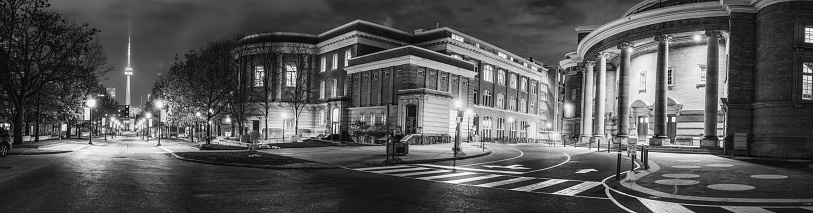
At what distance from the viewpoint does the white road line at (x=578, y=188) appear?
1247cm

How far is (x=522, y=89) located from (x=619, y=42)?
40997 millimetres

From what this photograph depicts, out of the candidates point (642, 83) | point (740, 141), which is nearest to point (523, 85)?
point (642, 83)

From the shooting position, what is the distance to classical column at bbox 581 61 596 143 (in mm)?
46656

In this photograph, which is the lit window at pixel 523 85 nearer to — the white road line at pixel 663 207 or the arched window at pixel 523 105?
the arched window at pixel 523 105

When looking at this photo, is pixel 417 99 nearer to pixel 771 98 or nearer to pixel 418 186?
pixel 771 98

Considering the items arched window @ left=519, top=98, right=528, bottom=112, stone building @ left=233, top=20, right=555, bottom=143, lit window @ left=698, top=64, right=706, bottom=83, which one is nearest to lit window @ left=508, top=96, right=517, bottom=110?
stone building @ left=233, top=20, right=555, bottom=143

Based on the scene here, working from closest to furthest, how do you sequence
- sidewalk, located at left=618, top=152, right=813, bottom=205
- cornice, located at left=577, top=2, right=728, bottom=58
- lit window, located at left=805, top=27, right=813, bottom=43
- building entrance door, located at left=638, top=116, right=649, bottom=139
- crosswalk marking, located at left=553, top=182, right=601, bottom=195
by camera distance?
sidewalk, located at left=618, top=152, right=813, bottom=205 → crosswalk marking, located at left=553, top=182, right=601, bottom=195 → lit window, located at left=805, top=27, right=813, bottom=43 → cornice, located at left=577, top=2, right=728, bottom=58 → building entrance door, located at left=638, top=116, right=649, bottom=139

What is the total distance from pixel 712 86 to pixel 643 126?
10465 millimetres

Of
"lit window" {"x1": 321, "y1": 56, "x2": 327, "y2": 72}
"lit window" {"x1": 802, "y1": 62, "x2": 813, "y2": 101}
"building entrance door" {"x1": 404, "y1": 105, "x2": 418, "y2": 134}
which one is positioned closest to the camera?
"lit window" {"x1": 802, "y1": 62, "x2": 813, "y2": 101}

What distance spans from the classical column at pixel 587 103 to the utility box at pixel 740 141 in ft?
52.4

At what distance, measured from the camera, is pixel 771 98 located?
29469 mm

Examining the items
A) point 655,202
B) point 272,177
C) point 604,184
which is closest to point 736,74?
point 604,184

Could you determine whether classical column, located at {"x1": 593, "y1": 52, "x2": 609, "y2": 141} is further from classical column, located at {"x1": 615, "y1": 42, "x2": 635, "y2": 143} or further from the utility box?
the utility box

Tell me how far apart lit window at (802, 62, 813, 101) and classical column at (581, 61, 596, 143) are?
18.7m
